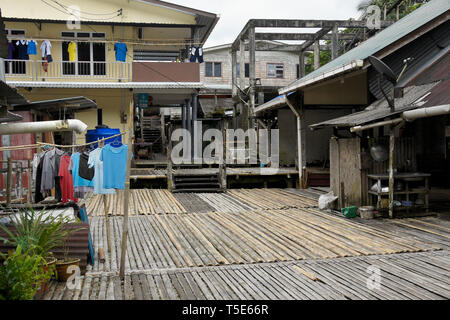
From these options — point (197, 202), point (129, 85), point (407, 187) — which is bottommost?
point (197, 202)

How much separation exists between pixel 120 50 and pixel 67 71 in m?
2.57

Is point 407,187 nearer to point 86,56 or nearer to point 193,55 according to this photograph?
point 193,55

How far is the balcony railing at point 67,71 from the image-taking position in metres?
17.3

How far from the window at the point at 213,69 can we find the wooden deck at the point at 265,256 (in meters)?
19.4

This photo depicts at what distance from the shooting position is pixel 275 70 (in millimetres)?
29344

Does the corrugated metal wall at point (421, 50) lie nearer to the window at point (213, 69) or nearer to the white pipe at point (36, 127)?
the white pipe at point (36, 127)

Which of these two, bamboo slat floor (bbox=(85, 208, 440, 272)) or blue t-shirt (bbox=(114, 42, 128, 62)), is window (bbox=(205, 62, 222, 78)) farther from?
bamboo slat floor (bbox=(85, 208, 440, 272))

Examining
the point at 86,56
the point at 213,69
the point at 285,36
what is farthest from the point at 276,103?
the point at 213,69

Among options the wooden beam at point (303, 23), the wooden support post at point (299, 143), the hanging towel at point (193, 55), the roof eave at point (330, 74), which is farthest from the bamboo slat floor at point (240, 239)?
the wooden beam at point (303, 23)

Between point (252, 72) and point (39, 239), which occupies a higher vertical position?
point (252, 72)

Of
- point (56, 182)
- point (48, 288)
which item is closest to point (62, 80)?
point (56, 182)

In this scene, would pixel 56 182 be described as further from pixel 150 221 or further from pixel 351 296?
pixel 351 296

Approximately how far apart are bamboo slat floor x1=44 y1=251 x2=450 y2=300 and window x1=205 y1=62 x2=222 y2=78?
23.8 m
